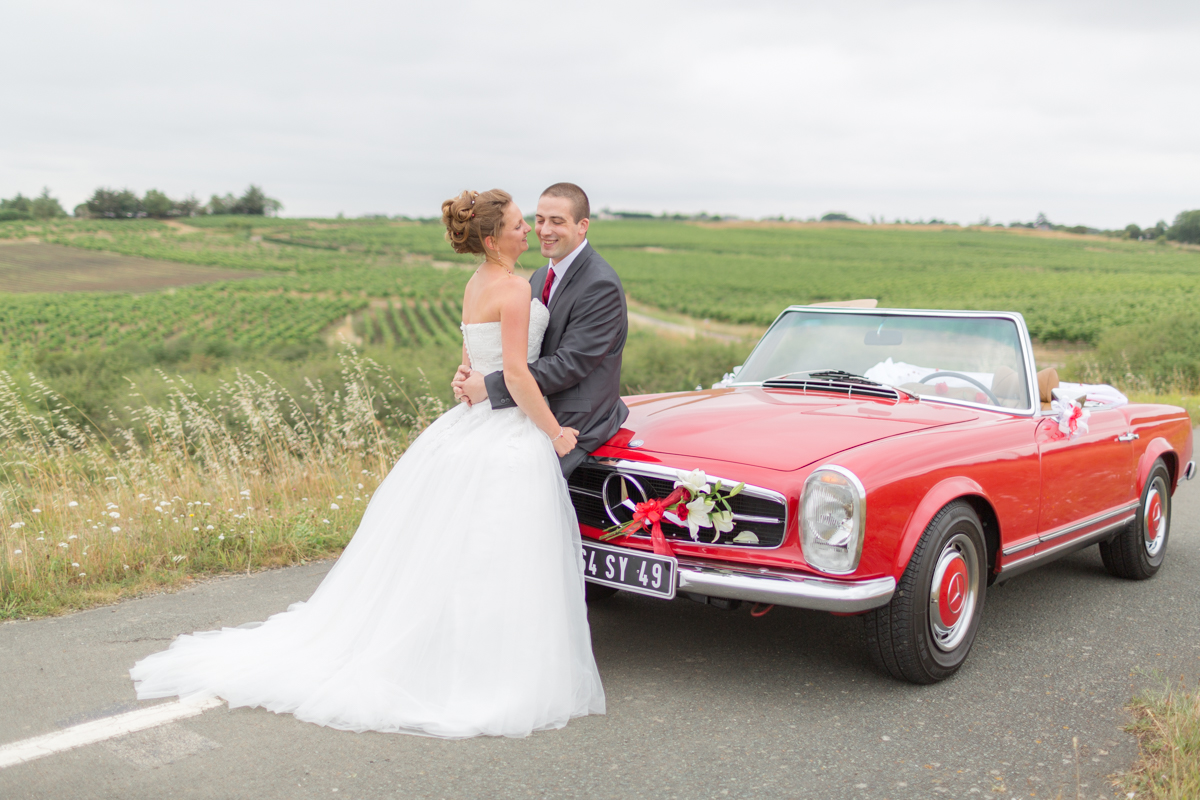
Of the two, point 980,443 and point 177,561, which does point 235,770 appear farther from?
point 980,443

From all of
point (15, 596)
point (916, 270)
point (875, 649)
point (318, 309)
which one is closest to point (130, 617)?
point (15, 596)

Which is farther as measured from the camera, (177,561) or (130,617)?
(177,561)

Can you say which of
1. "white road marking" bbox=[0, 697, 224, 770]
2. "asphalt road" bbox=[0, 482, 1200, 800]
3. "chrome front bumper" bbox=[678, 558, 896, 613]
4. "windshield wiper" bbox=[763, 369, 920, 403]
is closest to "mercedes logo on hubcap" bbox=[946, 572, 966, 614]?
"asphalt road" bbox=[0, 482, 1200, 800]

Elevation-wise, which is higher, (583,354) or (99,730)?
(583,354)

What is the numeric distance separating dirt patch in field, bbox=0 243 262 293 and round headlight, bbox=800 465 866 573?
62904mm

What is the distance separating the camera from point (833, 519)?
127 inches

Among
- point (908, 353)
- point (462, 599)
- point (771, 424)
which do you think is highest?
point (908, 353)

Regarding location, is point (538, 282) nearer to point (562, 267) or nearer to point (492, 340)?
point (562, 267)

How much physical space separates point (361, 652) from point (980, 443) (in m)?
2.68

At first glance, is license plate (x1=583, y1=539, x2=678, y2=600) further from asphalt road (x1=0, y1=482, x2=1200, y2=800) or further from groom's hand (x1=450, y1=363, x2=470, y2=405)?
groom's hand (x1=450, y1=363, x2=470, y2=405)

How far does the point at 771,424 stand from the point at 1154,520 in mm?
3082

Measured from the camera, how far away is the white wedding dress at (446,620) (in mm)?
3182

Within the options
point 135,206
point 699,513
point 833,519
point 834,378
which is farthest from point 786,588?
point 135,206

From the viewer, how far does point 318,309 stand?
202 ft
